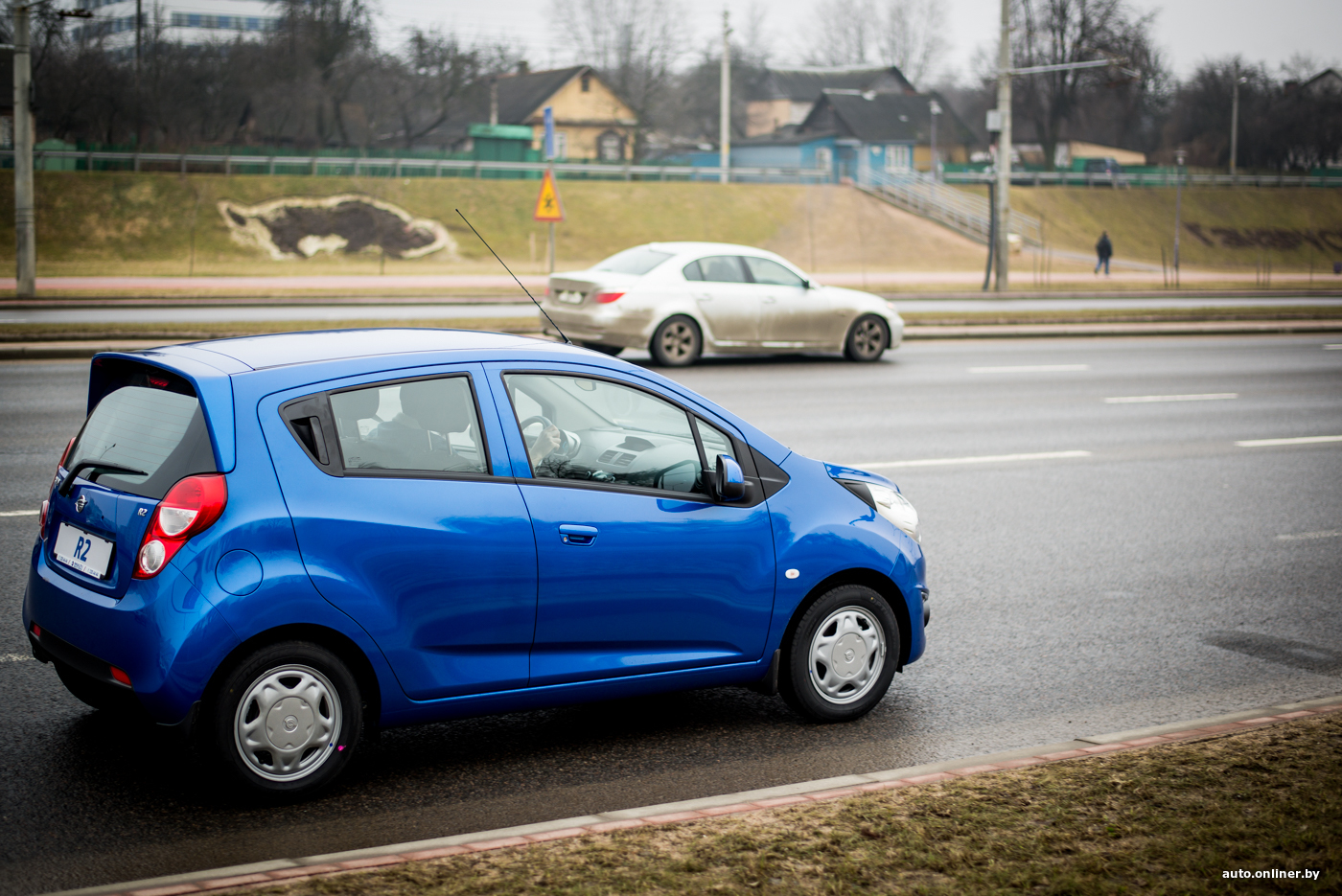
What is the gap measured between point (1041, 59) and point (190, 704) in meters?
85.8

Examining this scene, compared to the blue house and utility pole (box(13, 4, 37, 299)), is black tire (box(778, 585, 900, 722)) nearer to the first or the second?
utility pole (box(13, 4, 37, 299))

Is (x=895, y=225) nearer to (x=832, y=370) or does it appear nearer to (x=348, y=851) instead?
(x=832, y=370)

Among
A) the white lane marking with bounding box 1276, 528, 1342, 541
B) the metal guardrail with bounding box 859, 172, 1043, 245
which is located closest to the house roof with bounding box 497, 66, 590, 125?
the metal guardrail with bounding box 859, 172, 1043, 245

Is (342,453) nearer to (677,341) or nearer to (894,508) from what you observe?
(894,508)

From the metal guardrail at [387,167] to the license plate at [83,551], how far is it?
50.1m

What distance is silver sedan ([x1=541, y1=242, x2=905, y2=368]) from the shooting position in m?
16.5

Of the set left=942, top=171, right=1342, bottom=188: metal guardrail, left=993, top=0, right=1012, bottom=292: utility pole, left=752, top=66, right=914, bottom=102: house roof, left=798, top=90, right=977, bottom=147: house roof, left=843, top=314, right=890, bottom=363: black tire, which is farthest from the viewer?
left=752, top=66, right=914, bottom=102: house roof

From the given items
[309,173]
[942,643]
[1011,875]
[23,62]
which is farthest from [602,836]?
[309,173]

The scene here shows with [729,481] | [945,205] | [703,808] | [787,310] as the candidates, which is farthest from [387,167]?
[703,808]

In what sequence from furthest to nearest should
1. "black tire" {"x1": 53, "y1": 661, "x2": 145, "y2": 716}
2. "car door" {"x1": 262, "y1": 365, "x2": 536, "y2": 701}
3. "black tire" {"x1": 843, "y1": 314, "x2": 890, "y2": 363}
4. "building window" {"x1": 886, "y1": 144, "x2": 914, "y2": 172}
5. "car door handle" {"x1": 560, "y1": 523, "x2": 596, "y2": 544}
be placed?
"building window" {"x1": 886, "y1": 144, "x2": 914, "y2": 172} < "black tire" {"x1": 843, "y1": 314, "x2": 890, "y2": 363} < "car door handle" {"x1": 560, "y1": 523, "x2": 596, "y2": 544} < "car door" {"x1": 262, "y1": 365, "x2": 536, "y2": 701} < "black tire" {"x1": 53, "y1": 661, "x2": 145, "y2": 716}

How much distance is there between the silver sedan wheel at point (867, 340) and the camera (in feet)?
60.2

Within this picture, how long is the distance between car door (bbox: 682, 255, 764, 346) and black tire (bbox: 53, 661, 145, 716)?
1295cm

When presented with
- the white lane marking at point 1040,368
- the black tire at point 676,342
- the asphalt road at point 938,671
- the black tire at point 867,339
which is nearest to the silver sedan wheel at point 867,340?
the black tire at point 867,339

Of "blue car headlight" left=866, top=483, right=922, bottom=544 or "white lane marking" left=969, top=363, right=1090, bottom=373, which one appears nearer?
"blue car headlight" left=866, top=483, right=922, bottom=544
